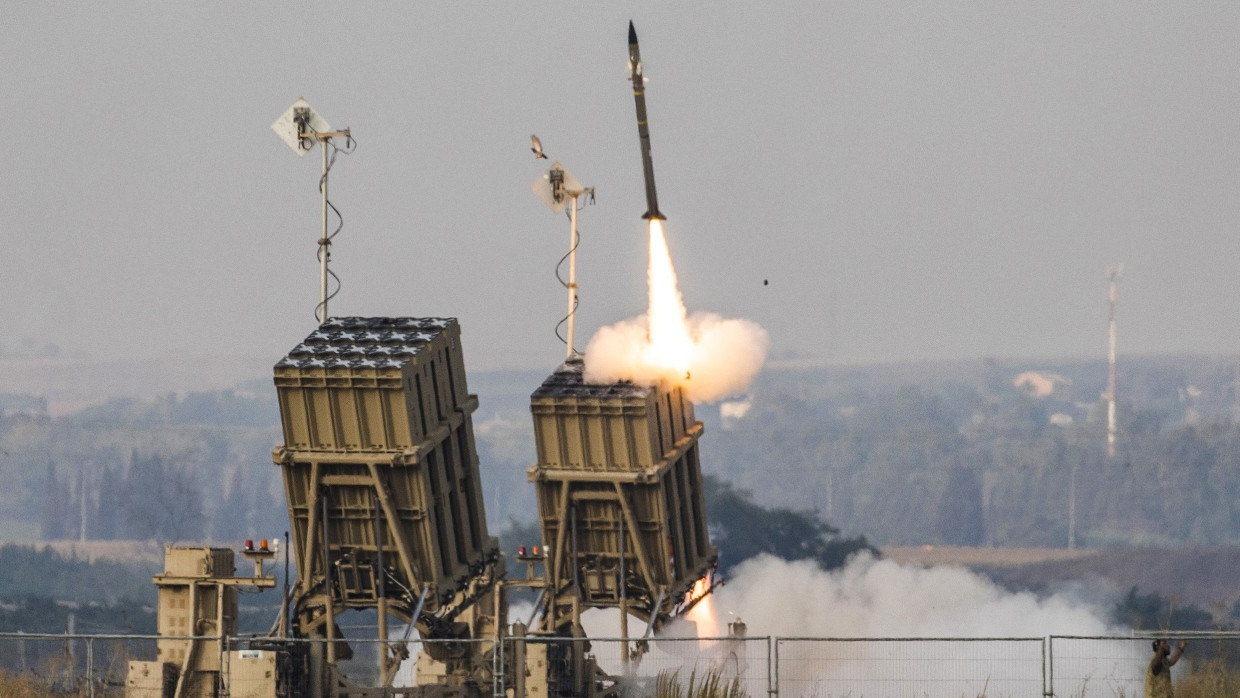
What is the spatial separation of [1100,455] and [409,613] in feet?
242

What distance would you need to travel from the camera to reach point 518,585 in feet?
118

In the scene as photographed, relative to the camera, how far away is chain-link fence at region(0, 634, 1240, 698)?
3102cm

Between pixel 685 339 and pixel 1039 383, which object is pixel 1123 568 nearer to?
pixel 1039 383

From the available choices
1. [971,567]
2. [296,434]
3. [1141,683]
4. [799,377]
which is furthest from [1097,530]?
[296,434]

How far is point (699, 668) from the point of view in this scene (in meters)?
36.2

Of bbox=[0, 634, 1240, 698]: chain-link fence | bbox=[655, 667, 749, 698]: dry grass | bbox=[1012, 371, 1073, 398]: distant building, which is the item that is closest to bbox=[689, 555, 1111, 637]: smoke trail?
bbox=[0, 634, 1240, 698]: chain-link fence

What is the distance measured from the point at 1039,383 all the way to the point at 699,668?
80193 mm

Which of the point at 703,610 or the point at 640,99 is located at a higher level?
the point at 640,99

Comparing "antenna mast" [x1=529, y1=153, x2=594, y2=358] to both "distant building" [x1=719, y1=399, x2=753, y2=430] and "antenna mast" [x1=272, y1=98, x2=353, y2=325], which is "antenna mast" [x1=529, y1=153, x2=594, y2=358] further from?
"distant building" [x1=719, y1=399, x2=753, y2=430]

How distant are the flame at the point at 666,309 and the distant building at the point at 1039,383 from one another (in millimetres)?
77321

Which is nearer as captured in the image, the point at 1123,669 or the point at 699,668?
the point at 699,668

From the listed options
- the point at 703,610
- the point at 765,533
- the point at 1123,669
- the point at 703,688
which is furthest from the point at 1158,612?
the point at 703,688

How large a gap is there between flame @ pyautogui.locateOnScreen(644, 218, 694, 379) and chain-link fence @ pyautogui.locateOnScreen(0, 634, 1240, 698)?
470 centimetres

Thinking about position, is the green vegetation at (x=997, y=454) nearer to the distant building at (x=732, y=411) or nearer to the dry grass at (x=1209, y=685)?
the distant building at (x=732, y=411)
